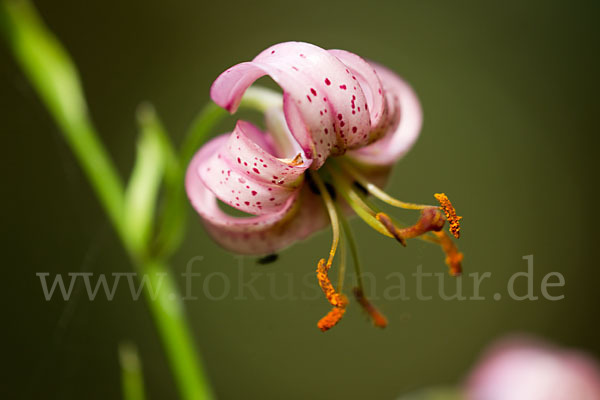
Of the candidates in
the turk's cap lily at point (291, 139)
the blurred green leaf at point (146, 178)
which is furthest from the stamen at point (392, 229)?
the blurred green leaf at point (146, 178)

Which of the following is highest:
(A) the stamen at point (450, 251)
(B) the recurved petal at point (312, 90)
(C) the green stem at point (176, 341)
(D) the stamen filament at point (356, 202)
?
(B) the recurved petal at point (312, 90)

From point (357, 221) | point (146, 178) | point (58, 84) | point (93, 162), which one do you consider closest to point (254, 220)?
point (146, 178)

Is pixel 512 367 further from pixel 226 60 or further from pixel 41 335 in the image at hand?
pixel 226 60

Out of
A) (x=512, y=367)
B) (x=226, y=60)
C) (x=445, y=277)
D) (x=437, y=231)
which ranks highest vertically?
(x=437, y=231)

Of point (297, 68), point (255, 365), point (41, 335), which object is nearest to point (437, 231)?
point (297, 68)

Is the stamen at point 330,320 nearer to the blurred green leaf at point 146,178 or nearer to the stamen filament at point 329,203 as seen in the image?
the stamen filament at point 329,203

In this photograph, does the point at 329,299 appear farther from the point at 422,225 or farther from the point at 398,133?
the point at 398,133

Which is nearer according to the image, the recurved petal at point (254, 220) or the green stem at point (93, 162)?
the recurved petal at point (254, 220)
